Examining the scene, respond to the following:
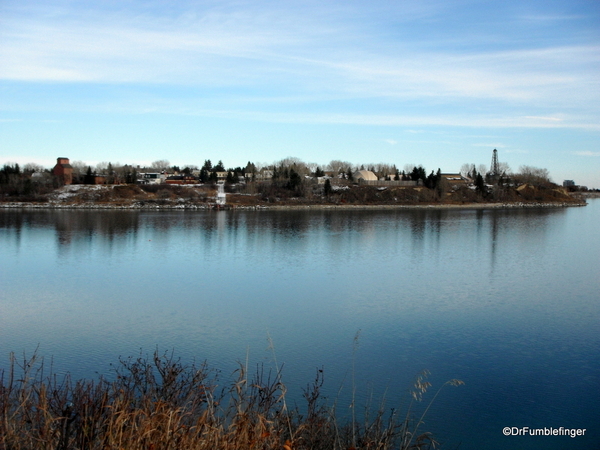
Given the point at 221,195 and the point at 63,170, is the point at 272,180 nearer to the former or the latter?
the point at 221,195

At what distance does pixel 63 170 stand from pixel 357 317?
198ft

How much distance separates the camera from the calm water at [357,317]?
765cm

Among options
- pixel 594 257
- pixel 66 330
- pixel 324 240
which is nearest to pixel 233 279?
pixel 66 330

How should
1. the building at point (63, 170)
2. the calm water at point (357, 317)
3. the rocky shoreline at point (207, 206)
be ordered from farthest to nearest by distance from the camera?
the building at point (63, 170) → the rocky shoreline at point (207, 206) → the calm water at point (357, 317)

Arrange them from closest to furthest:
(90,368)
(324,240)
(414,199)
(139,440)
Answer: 1. (139,440)
2. (90,368)
3. (324,240)
4. (414,199)

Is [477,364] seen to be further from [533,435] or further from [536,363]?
Result: [533,435]

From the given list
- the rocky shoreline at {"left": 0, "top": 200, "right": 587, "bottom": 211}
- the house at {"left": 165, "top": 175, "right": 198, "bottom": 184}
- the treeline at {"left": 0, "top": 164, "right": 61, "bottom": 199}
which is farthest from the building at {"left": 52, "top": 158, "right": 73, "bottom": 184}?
the house at {"left": 165, "top": 175, "right": 198, "bottom": 184}

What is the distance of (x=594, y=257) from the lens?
21.2m

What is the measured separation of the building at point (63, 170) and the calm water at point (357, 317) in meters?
42.3

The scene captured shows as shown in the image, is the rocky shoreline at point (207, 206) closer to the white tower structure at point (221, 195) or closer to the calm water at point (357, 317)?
the white tower structure at point (221, 195)

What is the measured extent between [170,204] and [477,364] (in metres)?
50.3

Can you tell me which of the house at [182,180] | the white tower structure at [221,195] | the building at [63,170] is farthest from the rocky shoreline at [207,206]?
the house at [182,180]

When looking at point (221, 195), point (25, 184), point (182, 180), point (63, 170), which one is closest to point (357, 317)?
point (221, 195)

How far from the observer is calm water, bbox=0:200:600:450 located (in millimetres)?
7648
